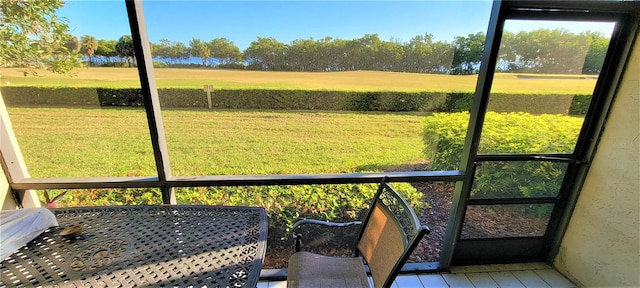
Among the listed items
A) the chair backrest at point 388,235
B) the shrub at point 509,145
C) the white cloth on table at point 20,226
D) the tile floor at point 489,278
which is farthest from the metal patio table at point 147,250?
the shrub at point 509,145

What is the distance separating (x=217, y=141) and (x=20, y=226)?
1056 millimetres

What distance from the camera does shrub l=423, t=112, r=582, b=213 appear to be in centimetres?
188

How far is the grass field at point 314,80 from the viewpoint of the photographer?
1637 millimetres

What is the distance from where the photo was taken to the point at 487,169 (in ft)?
6.31

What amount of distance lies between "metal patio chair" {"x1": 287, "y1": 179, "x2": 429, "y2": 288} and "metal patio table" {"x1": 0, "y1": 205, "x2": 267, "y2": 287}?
0.40 m

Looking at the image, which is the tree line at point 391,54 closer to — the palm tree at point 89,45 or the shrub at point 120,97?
the palm tree at point 89,45

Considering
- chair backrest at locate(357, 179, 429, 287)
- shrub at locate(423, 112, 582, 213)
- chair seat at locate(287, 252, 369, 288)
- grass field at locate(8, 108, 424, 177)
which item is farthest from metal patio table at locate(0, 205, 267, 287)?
shrub at locate(423, 112, 582, 213)

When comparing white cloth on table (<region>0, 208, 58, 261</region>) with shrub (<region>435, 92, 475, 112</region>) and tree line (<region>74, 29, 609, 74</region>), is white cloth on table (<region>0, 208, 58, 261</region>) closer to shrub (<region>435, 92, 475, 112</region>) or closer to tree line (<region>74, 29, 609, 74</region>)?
tree line (<region>74, 29, 609, 74</region>)

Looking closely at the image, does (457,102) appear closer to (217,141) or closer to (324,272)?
(324,272)

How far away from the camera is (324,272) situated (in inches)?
58.8

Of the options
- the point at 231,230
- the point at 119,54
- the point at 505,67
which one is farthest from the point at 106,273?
the point at 505,67

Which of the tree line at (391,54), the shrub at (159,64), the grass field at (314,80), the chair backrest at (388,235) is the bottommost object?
the chair backrest at (388,235)

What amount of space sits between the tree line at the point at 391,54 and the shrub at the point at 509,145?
35 cm

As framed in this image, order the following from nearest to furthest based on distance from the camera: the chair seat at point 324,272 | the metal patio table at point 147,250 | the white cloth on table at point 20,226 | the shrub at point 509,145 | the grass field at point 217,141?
1. the metal patio table at point 147,250
2. the white cloth on table at point 20,226
3. the chair seat at point 324,272
4. the grass field at point 217,141
5. the shrub at point 509,145
